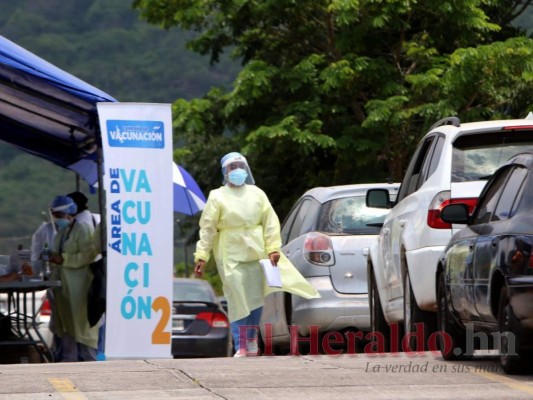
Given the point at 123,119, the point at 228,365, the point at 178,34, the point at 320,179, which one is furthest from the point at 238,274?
the point at 178,34


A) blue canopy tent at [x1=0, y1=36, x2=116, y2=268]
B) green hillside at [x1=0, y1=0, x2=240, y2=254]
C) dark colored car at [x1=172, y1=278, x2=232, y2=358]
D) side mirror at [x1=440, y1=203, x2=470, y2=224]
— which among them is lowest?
dark colored car at [x1=172, y1=278, x2=232, y2=358]

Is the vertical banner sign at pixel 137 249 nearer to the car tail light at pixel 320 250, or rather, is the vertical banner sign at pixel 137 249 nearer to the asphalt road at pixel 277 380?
the car tail light at pixel 320 250

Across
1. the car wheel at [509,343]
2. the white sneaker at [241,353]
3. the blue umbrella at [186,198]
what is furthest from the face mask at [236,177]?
the car wheel at [509,343]

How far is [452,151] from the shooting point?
427 inches

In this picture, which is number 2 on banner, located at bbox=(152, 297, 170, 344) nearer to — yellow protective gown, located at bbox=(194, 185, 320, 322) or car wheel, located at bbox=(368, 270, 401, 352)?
yellow protective gown, located at bbox=(194, 185, 320, 322)

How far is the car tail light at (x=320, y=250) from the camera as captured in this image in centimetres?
1359

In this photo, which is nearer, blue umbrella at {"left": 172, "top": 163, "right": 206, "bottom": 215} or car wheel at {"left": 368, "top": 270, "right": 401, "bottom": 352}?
car wheel at {"left": 368, "top": 270, "right": 401, "bottom": 352}

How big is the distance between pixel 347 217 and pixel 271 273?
127 centimetres

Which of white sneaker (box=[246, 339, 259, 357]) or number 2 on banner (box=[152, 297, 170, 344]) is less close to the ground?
number 2 on banner (box=[152, 297, 170, 344])

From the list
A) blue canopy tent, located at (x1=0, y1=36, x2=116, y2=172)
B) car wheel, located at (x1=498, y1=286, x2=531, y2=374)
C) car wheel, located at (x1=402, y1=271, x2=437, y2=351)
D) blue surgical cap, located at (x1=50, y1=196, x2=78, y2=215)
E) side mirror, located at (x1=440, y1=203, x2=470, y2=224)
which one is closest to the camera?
car wheel, located at (x1=498, y1=286, x2=531, y2=374)

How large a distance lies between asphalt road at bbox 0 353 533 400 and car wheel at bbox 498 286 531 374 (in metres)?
0.08

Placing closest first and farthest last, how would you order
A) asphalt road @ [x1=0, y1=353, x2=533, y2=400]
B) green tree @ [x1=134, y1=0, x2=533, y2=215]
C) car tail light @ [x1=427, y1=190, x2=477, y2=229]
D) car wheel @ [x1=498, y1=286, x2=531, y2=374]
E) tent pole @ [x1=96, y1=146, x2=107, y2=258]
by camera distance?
asphalt road @ [x1=0, y1=353, x2=533, y2=400], car wheel @ [x1=498, y1=286, x2=531, y2=374], car tail light @ [x1=427, y1=190, x2=477, y2=229], tent pole @ [x1=96, y1=146, x2=107, y2=258], green tree @ [x1=134, y1=0, x2=533, y2=215]

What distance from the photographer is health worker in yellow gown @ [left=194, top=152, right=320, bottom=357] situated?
43.0ft

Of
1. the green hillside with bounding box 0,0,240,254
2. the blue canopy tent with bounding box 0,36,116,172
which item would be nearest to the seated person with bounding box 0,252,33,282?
the blue canopy tent with bounding box 0,36,116,172
